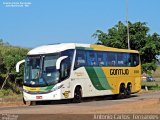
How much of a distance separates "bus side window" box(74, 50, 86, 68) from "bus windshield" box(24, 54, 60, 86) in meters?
1.68

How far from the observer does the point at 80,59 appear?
27.6 m

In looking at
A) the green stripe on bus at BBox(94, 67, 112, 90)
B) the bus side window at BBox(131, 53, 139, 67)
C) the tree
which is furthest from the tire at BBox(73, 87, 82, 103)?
the tree

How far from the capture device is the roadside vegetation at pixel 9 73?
36812mm

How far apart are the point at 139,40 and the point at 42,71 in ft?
75.7

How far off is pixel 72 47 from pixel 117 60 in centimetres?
583

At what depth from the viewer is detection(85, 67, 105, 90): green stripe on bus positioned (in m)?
28.5

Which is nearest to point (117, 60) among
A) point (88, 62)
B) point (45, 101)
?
point (88, 62)

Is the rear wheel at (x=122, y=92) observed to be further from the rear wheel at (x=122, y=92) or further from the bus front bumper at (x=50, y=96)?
the bus front bumper at (x=50, y=96)

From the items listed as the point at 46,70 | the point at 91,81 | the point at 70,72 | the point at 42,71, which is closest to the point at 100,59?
the point at 91,81

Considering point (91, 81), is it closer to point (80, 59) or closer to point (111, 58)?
point (80, 59)

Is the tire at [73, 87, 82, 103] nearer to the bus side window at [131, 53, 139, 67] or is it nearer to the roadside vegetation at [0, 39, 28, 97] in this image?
the bus side window at [131, 53, 139, 67]

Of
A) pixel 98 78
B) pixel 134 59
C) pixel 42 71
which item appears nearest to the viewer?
pixel 42 71

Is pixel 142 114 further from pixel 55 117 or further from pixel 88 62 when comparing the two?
pixel 88 62

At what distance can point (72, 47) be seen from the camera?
27047 mm
